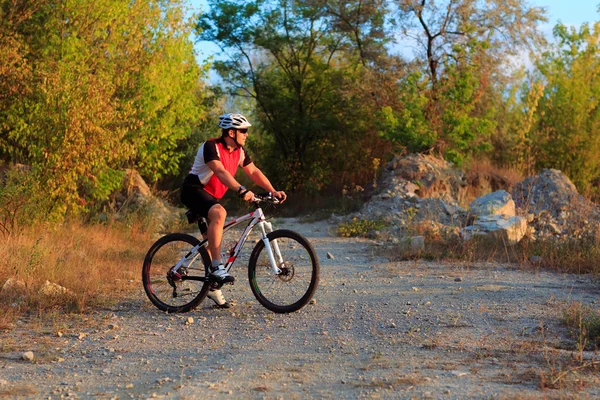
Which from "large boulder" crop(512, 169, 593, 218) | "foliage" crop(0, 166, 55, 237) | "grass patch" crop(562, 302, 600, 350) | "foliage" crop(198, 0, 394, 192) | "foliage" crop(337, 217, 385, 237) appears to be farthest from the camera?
"foliage" crop(198, 0, 394, 192)

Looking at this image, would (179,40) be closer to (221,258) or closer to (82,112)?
(82,112)

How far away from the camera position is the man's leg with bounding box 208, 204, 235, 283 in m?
7.26

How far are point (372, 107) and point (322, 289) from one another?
1394cm

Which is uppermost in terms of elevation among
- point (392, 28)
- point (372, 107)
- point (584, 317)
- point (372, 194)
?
point (392, 28)

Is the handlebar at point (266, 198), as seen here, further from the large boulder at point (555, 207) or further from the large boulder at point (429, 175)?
the large boulder at point (429, 175)

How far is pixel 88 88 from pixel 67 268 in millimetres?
4158

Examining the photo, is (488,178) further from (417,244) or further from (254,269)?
Answer: (254,269)

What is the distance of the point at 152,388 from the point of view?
4.97 meters

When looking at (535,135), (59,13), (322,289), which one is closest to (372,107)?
(535,135)

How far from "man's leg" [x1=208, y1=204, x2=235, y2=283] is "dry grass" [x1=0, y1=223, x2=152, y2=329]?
1470 millimetres

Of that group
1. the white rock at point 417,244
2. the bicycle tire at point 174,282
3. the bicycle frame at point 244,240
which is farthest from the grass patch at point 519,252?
the bicycle tire at point 174,282

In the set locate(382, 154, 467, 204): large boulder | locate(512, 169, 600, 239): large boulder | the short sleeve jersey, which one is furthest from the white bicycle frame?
locate(382, 154, 467, 204): large boulder

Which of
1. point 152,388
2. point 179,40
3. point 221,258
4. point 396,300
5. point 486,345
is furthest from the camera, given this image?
point 179,40

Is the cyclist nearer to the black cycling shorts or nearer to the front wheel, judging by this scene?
the black cycling shorts
